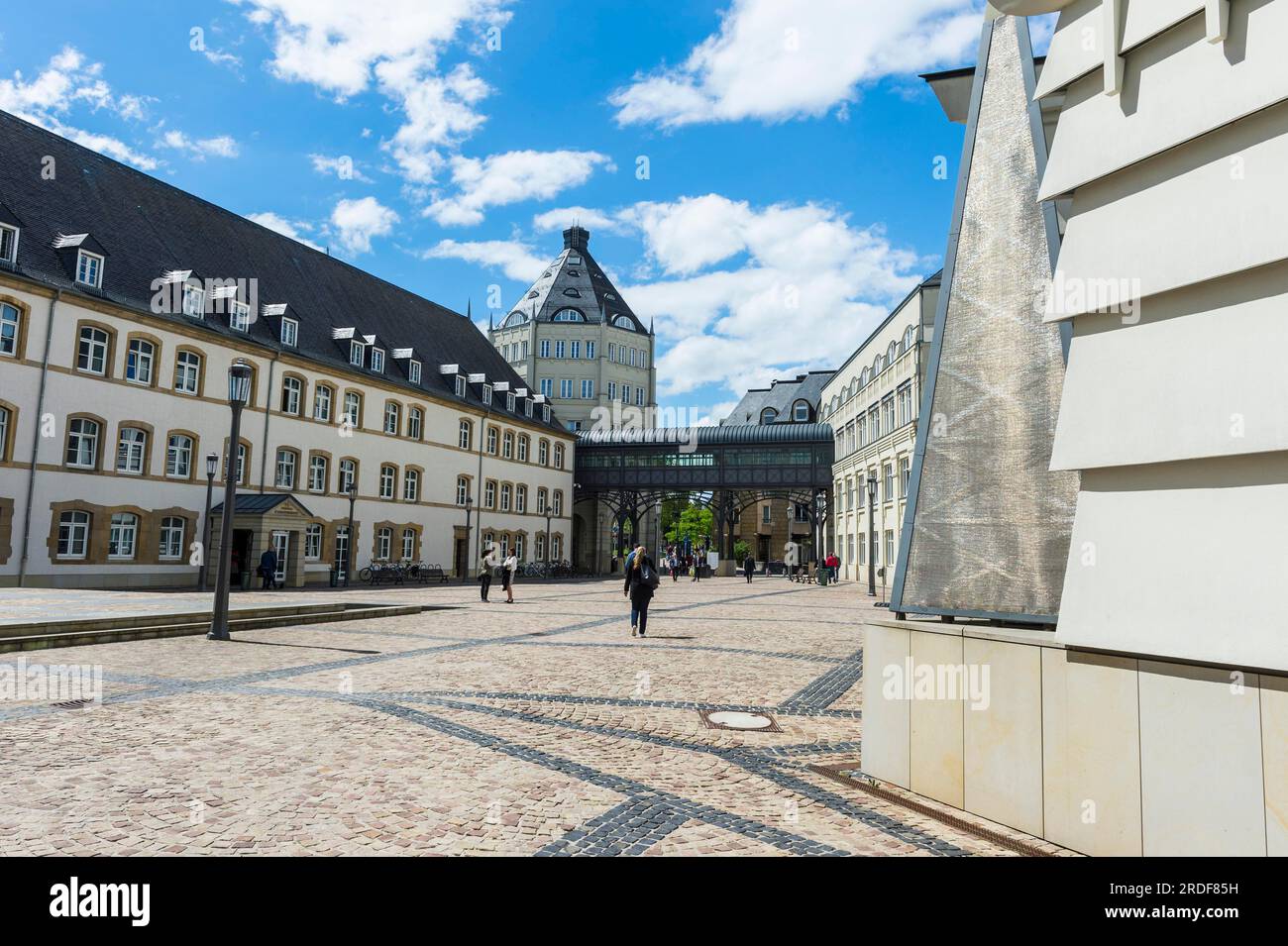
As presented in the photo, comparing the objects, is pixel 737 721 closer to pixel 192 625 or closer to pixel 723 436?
pixel 192 625

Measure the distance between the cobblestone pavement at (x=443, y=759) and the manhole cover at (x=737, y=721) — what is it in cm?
17

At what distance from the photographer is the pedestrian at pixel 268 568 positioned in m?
27.7

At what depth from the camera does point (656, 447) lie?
55281mm

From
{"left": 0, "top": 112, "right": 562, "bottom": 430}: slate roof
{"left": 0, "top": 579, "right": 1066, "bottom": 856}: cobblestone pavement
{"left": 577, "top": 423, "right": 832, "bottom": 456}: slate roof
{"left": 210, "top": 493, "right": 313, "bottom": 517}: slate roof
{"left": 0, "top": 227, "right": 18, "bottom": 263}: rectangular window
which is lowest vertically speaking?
{"left": 0, "top": 579, "right": 1066, "bottom": 856}: cobblestone pavement

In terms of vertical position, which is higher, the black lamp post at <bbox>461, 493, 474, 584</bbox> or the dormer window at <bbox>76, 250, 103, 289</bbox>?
the dormer window at <bbox>76, 250, 103, 289</bbox>

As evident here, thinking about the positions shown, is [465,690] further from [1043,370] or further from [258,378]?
[258,378]

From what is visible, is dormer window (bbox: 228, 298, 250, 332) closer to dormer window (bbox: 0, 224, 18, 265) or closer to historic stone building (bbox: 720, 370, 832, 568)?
dormer window (bbox: 0, 224, 18, 265)

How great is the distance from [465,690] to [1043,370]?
6.59 meters

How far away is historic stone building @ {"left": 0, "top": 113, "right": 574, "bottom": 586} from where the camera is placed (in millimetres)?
24422

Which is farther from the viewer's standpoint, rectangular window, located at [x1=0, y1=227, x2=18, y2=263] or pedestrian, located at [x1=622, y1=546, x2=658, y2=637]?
rectangular window, located at [x1=0, y1=227, x2=18, y2=263]

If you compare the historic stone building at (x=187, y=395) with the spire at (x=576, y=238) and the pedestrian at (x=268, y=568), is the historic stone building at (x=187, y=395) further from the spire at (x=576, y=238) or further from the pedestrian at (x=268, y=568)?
the spire at (x=576, y=238)

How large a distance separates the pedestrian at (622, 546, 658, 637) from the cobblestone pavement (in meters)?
2.93

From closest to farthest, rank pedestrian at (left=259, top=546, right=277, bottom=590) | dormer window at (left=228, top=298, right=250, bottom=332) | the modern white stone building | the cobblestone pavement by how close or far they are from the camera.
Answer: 1. the cobblestone pavement
2. pedestrian at (left=259, top=546, right=277, bottom=590)
3. dormer window at (left=228, top=298, right=250, bottom=332)
4. the modern white stone building

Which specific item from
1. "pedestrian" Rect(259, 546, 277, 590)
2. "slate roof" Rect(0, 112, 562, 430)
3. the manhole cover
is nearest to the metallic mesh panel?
the manhole cover
